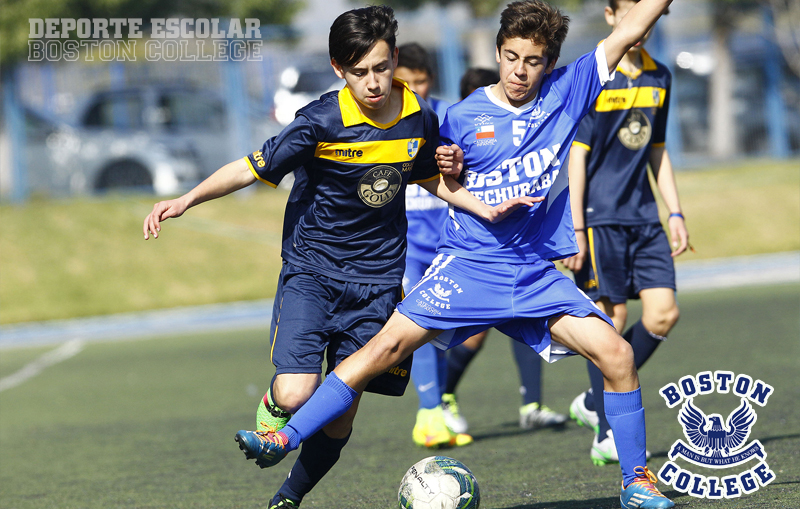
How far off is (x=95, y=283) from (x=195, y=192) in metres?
11.0

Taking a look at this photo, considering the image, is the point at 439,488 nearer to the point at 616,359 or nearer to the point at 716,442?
the point at 616,359

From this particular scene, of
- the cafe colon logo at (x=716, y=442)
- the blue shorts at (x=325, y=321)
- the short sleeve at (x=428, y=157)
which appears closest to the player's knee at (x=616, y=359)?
the cafe colon logo at (x=716, y=442)

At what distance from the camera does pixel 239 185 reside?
3492 millimetres

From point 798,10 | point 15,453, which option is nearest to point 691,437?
point 15,453

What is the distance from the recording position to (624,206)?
468 cm

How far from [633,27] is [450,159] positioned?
2.77 ft

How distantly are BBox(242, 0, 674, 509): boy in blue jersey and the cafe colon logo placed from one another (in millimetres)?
208

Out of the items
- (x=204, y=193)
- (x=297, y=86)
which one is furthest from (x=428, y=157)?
(x=297, y=86)

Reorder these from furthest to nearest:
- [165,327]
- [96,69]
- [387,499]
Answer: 1. [96,69]
2. [165,327]
3. [387,499]

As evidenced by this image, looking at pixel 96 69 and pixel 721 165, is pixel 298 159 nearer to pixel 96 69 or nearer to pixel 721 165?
pixel 96 69

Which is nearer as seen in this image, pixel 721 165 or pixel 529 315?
pixel 529 315

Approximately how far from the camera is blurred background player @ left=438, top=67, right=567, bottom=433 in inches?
219

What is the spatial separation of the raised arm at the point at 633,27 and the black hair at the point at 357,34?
2.77ft

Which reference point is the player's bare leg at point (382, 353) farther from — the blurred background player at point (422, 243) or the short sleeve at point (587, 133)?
the blurred background player at point (422, 243)
